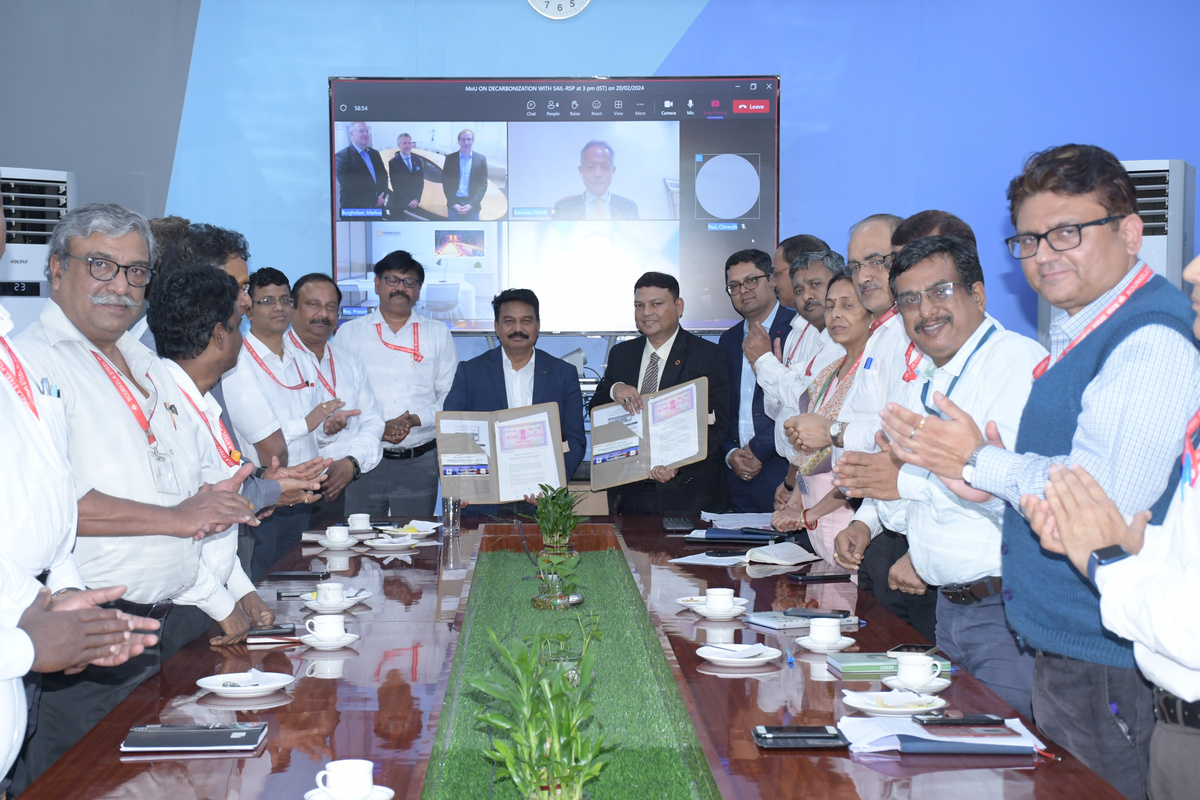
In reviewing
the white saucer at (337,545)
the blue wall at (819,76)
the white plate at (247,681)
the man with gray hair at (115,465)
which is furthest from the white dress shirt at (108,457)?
the blue wall at (819,76)

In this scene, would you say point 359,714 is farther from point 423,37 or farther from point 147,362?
point 423,37

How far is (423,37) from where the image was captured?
5.93 meters

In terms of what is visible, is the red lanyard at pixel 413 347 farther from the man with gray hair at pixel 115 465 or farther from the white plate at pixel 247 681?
the white plate at pixel 247 681

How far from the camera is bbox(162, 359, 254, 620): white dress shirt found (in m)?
2.51

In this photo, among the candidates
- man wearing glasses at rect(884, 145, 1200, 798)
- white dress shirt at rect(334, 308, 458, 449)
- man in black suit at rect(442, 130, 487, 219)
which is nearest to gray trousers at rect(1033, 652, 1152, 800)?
man wearing glasses at rect(884, 145, 1200, 798)

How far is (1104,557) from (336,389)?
3977 millimetres

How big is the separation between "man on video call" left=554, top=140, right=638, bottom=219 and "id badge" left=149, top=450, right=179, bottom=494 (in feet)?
11.9

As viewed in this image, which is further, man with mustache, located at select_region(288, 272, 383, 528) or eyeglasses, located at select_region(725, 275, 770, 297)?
eyeglasses, located at select_region(725, 275, 770, 297)

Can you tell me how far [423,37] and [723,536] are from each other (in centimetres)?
381

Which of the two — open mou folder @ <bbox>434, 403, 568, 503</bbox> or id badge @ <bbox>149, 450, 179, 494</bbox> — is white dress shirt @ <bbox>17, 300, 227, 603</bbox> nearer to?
id badge @ <bbox>149, 450, 179, 494</bbox>

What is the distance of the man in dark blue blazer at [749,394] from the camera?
4852 millimetres

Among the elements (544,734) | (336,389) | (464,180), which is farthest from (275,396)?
(544,734)

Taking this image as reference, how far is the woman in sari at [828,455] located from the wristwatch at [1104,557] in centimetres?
193

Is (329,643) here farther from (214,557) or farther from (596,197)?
(596,197)
